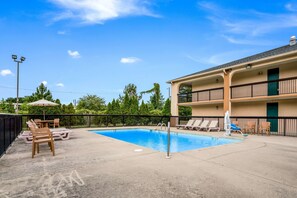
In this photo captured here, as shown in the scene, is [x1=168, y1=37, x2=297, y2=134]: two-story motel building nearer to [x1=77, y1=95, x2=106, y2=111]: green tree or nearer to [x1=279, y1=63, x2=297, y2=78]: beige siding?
[x1=279, y1=63, x2=297, y2=78]: beige siding

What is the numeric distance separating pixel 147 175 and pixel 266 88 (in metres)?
13.3

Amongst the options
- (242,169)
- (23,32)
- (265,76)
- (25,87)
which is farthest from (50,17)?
(25,87)

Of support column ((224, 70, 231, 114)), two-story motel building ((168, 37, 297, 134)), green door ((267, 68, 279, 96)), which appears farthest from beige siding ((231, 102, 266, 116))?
support column ((224, 70, 231, 114))

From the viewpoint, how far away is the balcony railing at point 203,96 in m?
15.7

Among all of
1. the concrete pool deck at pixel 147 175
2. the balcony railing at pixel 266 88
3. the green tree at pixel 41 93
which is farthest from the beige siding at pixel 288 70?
the green tree at pixel 41 93

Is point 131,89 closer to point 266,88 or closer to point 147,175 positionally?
point 266,88

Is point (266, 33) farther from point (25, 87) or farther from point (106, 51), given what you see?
point (25, 87)

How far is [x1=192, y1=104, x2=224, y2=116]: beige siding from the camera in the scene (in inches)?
644

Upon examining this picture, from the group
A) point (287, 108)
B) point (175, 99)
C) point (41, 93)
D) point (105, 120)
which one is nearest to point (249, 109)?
point (287, 108)

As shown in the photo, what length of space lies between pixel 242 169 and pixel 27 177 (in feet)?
14.9

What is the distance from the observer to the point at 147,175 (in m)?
3.55

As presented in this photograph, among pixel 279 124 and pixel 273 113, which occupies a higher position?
pixel 273 113

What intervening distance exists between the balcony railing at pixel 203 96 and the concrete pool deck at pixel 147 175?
35.5ft

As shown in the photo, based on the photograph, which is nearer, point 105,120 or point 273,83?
point 273,83
